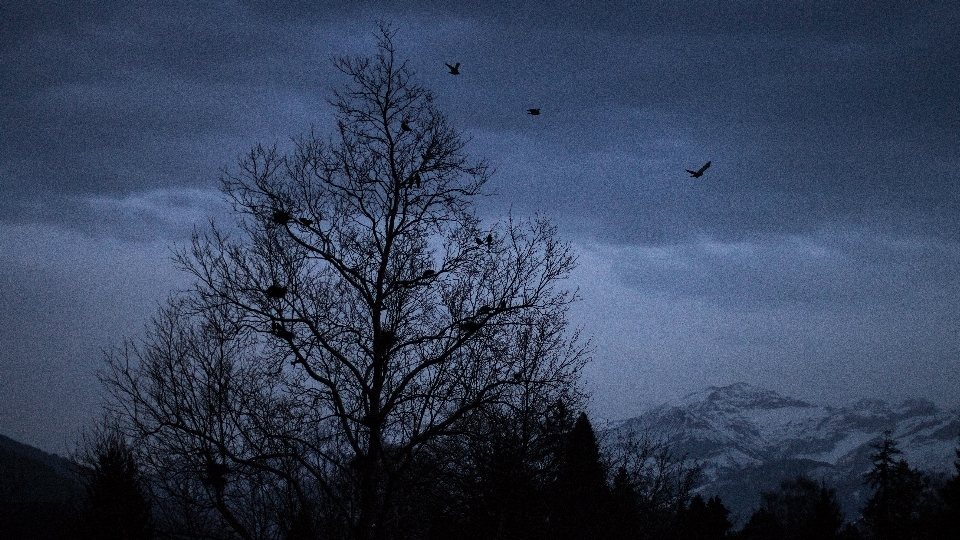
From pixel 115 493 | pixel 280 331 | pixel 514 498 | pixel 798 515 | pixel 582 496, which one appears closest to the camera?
pixel 280 331

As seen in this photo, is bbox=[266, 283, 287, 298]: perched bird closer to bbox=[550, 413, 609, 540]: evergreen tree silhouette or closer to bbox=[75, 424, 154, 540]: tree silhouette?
bbox=[75, 424, 154, 540]: tree silhouette

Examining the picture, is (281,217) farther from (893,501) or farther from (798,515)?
(798,515)

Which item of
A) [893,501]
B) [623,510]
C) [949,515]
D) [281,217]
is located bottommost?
[949,515]

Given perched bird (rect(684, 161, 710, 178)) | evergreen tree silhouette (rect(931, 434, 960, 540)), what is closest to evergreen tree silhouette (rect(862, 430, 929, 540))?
evergreen tree silhouette (rect(931, 434, 960, 540))

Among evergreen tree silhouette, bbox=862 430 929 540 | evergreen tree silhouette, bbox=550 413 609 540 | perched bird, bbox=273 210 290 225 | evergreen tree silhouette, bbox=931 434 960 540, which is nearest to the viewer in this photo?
perched bird, bbox=273 210 290 225

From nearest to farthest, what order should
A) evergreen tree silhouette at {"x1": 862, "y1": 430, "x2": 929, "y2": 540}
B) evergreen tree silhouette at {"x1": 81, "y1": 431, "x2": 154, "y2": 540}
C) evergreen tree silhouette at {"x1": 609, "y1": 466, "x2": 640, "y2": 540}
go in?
evergreen tree silhouette at {"x1": 81, "y1": 431, "x2": 154, "y2": 540}, evergreen tree silhouette at {"x1": 609, "y1": 466, "x2": 640, "y2": 540}, evergreen tree silhouette at {"x1": 862, "y1": 430, "x2": 929, "y2": 540}

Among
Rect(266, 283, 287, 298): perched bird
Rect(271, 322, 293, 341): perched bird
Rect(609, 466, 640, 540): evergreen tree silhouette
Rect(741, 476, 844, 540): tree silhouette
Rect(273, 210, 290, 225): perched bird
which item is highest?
Rect(273, 210, 290, 225): perched bird

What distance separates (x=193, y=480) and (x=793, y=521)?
261ft

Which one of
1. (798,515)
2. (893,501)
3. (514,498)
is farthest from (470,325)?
(798,515)

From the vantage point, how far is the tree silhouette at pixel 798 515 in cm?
5578

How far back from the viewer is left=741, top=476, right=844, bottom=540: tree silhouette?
55781mm

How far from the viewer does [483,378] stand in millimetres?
13414

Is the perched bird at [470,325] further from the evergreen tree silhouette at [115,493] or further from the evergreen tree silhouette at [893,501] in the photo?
the evergreen tree silhouette at [893,501]

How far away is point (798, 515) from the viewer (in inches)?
3189
